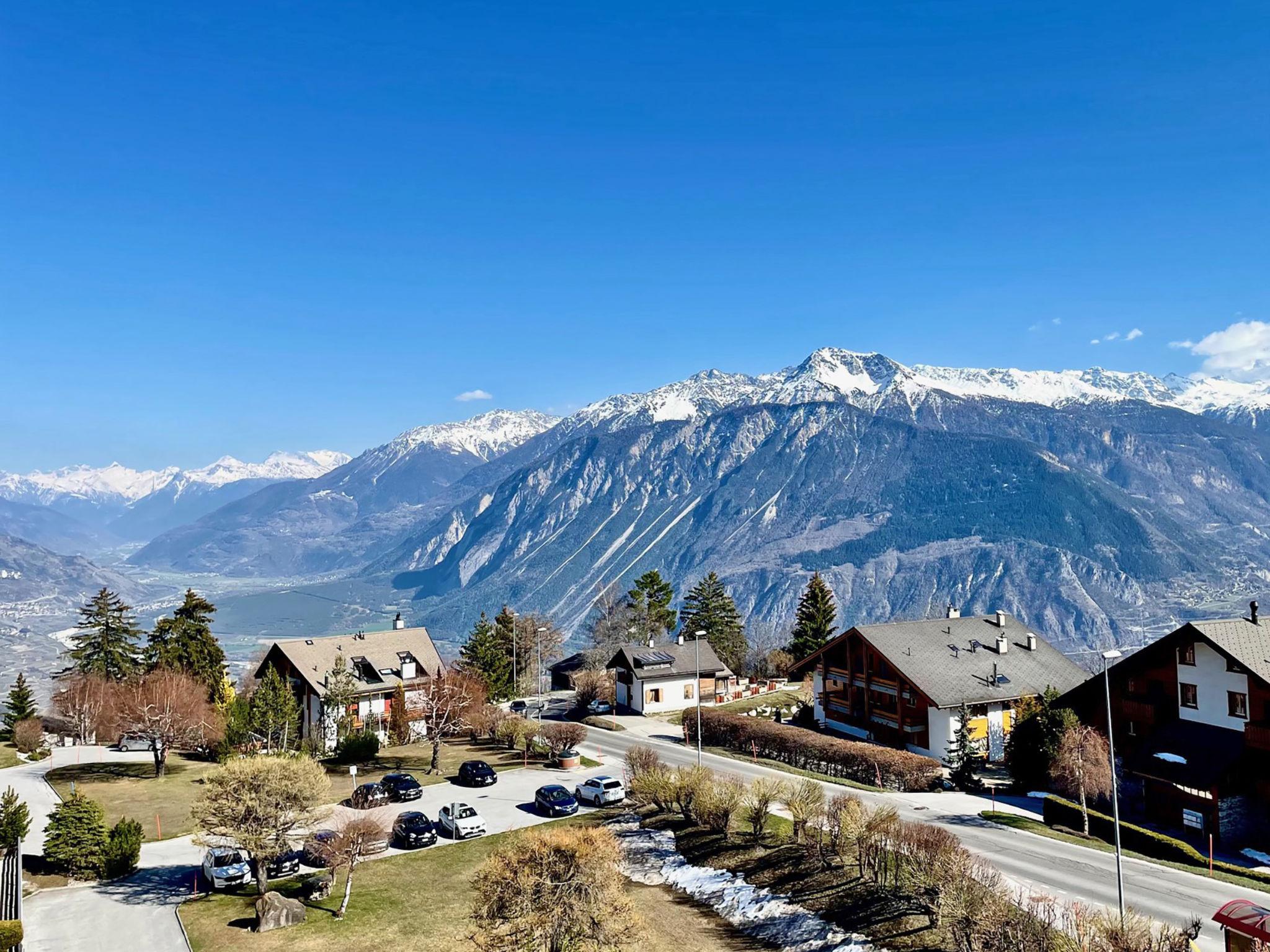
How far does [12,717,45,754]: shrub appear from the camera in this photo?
224 feet

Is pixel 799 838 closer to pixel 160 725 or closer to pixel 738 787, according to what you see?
pixel 738 787

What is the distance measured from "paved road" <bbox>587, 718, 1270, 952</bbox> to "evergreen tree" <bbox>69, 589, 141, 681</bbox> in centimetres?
6687

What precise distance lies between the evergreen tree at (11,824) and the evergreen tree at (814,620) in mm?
78989

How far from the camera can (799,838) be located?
114 feet

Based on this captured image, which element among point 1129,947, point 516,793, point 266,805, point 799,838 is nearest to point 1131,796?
point 799,838

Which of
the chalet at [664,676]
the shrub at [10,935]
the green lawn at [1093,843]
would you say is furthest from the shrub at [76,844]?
the chalet at [664,676]

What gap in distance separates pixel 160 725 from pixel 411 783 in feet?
62.2

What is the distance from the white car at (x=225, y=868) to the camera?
34406mm

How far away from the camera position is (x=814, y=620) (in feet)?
331

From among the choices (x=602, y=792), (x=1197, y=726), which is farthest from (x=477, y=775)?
(x=1197, y=726)

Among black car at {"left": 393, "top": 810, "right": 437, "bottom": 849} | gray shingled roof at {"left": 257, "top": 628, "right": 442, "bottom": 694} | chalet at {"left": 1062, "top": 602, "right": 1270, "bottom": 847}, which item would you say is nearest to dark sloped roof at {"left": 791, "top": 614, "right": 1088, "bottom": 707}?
chalet at {"left": 1062, "top": 602, "right": 1270, "bottom": 847}

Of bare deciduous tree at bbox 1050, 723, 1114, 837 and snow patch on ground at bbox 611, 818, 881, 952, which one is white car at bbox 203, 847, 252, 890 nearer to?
snow patch on ground at bbox 611, 818, 881, 952

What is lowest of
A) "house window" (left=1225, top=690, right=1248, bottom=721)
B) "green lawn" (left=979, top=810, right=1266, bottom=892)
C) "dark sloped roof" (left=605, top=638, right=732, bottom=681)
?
"green lawn" (left=979, top=810, right=1266, bottom=892)

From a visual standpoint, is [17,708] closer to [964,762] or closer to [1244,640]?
[964,762]
